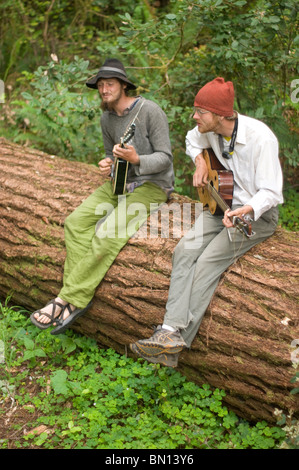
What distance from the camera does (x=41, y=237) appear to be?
13.7ft

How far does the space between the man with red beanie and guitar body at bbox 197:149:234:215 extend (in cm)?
8

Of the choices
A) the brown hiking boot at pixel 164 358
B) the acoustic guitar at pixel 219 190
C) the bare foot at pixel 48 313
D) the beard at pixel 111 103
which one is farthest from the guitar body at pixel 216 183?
the bare foot at pixel 48 313

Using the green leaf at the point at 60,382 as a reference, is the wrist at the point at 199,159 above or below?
above

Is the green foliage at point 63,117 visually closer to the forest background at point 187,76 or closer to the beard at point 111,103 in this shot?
the forest background at point 187,76

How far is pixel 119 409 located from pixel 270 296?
1.36 metres

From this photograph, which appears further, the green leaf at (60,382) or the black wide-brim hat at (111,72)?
the black wide-brim hat at (111,72)

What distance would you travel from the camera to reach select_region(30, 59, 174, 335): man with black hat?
3729 mm

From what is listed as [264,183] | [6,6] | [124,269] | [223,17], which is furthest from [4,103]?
[264,183]

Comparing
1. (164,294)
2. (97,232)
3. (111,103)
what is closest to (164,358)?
(164,294)

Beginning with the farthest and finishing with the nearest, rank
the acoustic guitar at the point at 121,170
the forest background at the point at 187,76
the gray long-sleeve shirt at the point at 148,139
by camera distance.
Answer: the forest background at the point at 187,76 < the gray long-sleeve shirt at the point at 148,139 < the acoustic guitar at the point at 121,170

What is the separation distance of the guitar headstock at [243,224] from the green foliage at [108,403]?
114 centimetres

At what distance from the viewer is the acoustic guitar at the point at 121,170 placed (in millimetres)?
3799
